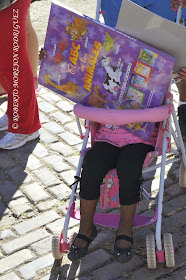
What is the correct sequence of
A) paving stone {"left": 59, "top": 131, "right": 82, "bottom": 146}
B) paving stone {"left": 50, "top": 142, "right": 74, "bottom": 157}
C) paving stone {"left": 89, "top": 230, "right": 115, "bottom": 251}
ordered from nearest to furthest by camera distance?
paving stone {"left": 89, "top": 230, "right": 115, "bottom": 251}
paving stone {"left": 50, "top": 142, "right": 74, "bottom": 157}
paving stone {"left": 59, "top": 131, "right": 82, "bottom": 146}

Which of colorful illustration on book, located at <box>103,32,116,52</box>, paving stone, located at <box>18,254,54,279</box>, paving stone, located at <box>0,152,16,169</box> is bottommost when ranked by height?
paving stone, located at <box>0,152,16,169</box>

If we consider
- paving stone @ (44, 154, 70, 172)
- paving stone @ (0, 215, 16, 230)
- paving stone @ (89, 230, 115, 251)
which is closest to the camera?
paving stone @ (89, 230, 115, 251)

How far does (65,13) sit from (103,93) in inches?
21.2

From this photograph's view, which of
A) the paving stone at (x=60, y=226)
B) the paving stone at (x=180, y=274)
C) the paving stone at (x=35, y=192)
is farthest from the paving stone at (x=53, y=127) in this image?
the paving stone at (x=180, y=274)

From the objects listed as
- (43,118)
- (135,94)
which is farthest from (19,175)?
(135,94)

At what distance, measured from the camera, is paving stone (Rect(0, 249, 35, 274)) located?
3590 mm

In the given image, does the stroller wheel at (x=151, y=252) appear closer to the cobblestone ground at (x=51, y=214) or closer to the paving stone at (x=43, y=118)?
the cobblestone ground at (x=51, y=214)

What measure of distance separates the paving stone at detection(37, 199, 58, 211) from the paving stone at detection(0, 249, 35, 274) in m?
0.46

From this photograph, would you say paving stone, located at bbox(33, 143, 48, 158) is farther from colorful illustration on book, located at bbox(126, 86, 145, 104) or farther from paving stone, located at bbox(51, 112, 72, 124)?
colorful illustration on book, located at bbox(126, 86, 145, 104)

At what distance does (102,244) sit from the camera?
3768 mm

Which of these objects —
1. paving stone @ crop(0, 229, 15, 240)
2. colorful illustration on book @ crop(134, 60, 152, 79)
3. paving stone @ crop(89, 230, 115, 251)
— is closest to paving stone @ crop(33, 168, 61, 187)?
paving stone @ crop(0, 229, 15, 240)

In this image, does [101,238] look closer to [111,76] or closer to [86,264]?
[86,264]

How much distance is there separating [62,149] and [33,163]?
0.30 metres

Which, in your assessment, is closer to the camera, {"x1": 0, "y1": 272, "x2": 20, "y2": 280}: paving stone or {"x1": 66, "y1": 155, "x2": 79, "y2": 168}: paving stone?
{"x1": 0, "y1": 272, "x2": 20, "y2": 280}: paving stone
